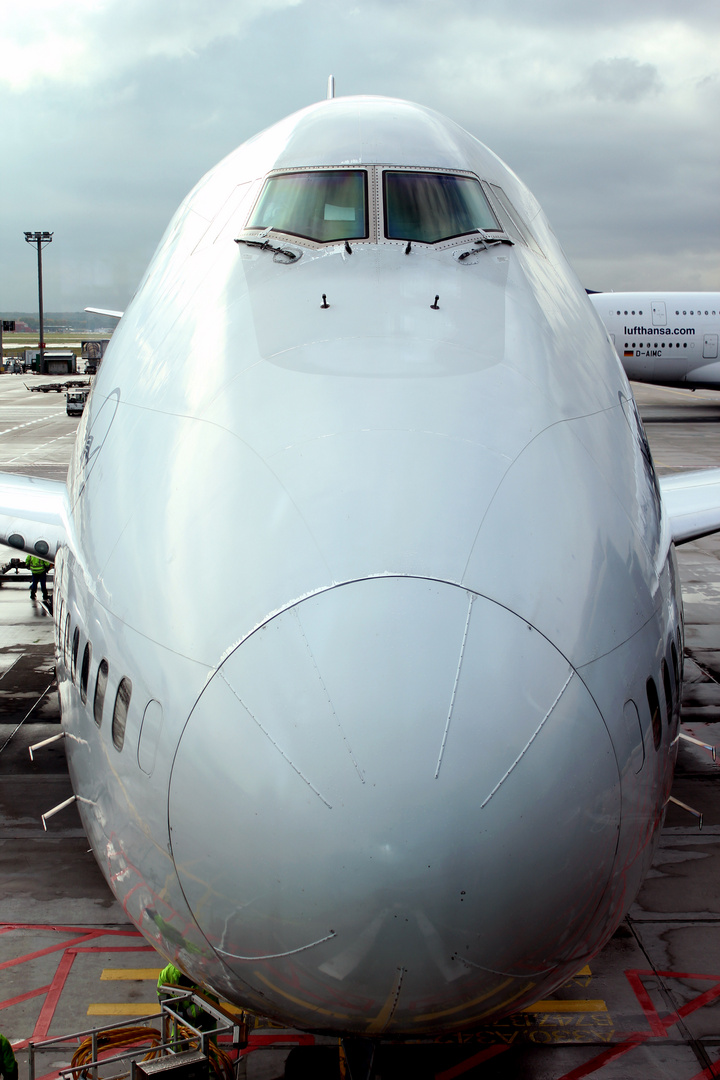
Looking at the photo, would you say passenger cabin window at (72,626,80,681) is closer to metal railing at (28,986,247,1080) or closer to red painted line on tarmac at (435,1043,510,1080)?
metal railing at (28,986,247,1080)

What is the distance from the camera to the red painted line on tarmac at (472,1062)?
695 cm

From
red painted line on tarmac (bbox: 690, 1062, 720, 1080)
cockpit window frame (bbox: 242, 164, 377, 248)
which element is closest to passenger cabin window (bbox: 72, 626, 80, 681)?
cockpit window frame (bbox: 242, 164, 377, 248)

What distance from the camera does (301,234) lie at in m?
6.55

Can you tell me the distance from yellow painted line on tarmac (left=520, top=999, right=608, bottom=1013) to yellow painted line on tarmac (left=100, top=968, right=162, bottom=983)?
125 inches

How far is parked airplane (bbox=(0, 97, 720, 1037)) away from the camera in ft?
12.1

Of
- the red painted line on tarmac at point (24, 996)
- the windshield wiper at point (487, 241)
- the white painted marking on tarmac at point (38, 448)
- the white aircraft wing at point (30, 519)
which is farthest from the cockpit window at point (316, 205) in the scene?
the white painted marking on tarmac at point (38, 448)

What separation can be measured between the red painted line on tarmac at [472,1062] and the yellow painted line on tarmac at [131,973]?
2686 mm

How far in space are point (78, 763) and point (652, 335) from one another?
51942 millimetres

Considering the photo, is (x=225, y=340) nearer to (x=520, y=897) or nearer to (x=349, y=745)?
(x=349, y=745)

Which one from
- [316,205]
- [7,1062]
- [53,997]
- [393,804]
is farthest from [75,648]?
[53,997]

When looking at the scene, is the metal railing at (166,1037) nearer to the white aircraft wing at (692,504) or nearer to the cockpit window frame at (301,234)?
the cockpit window frame at (301,234)

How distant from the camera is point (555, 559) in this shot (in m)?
4.34

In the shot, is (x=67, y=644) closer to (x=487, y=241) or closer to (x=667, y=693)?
(x=667, y=693)

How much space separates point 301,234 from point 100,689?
3434 millimetres
